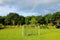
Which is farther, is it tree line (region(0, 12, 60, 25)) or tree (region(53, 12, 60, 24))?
tree line (region(0, 12, 60, 25))

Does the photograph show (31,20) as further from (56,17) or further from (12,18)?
(56,17)

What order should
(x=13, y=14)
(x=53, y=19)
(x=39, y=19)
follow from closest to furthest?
(x=53, y=19) < (x=39, y=19) < (x=13, y=14)

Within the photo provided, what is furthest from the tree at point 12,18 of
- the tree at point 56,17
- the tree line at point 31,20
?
the tree at point 56,17

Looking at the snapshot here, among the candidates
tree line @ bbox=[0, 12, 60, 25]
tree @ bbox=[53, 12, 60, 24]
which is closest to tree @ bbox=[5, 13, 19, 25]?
tree line @ bbox=[0, 12, 60, 25]

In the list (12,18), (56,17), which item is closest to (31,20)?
(12,18)

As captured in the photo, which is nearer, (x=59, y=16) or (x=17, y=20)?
(x=59, y=16)

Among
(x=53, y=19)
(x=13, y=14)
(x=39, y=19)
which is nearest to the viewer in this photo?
(x=53, y=19)

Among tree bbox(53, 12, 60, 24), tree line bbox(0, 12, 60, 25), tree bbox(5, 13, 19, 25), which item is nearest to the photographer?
tree bbox(53, 12, 60, 24)

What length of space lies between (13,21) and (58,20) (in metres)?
27.5

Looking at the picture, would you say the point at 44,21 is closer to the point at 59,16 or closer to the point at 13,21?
the point at 59,16

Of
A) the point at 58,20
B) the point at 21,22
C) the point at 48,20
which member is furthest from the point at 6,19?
the point at 58,20

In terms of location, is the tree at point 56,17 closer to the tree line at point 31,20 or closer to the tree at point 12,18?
the tree line at point 31,20

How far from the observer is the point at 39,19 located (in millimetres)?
86812

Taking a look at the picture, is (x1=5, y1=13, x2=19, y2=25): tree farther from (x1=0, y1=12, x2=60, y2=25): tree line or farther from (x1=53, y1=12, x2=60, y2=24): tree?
(x1=53, y1=12, x2=60, y2=24): tree
